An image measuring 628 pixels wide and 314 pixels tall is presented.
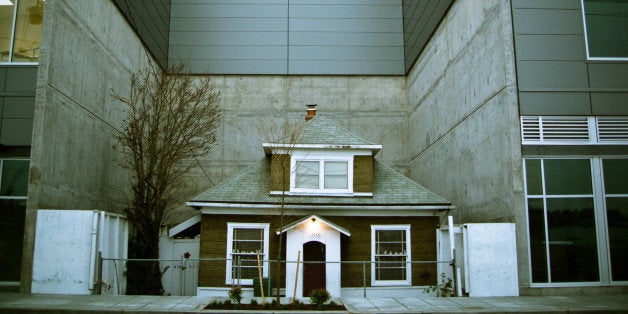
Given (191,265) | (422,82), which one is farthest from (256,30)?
(191,265)

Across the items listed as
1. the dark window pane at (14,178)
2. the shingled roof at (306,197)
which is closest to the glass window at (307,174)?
the shingled roof at (306,197)

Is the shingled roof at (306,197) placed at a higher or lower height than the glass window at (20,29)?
lower

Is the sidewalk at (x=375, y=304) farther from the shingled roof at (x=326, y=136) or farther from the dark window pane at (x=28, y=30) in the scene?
the dark window pane at (x=28, y=30)

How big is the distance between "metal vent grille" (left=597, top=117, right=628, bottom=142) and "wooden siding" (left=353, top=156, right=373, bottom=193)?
815 centimetres

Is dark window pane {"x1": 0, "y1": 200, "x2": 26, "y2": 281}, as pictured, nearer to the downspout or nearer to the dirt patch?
the downspout

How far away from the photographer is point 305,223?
1898 centimetres

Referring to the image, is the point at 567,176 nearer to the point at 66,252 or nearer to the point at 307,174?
the point at 307,174

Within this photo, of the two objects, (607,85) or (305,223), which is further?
(305,223)

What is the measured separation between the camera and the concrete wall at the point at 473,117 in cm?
1780

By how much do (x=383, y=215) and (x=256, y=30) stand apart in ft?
62.0

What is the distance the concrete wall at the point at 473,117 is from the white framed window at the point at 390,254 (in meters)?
3.34

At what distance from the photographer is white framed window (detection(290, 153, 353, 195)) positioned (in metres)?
20.3

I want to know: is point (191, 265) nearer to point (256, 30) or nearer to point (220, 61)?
point (220, 61)

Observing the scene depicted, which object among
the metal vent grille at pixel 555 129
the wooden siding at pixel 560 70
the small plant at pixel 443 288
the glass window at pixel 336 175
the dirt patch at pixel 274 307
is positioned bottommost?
the dirt patch at pixel 274 307
